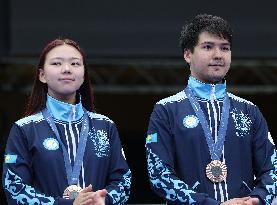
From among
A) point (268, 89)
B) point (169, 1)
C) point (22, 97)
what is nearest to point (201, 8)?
point (169, 1)

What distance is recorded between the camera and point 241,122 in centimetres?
436

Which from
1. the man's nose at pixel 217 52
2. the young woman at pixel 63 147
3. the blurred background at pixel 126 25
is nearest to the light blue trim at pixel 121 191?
the young woman at pixel 63 147

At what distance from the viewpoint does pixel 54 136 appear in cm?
427

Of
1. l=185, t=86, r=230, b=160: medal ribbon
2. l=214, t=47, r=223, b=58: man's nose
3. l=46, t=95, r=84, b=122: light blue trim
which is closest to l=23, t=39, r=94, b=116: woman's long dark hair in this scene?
l=46, t=95, r=84, b=122: light blue trim

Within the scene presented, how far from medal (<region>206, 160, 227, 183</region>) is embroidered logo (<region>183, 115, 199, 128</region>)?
0.73ft

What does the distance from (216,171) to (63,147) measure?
799 millimetres

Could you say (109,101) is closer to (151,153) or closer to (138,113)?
(138,113)

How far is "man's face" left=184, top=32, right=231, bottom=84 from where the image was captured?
434 cm

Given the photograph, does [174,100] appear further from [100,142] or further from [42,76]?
[42,76]

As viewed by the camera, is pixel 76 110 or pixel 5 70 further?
pixel 5 70

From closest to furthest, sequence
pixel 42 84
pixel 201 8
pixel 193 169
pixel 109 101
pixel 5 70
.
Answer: pixel 193 169, pixel 42 84, pixel 201 8, pixel 5 70, pixel 109 101

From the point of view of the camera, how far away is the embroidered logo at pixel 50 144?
4.23 m

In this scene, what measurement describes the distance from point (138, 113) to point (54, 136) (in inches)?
336

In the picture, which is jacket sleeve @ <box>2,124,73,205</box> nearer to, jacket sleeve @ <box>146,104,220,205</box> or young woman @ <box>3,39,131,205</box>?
young woman @ <box>3,39,131,205</box>
